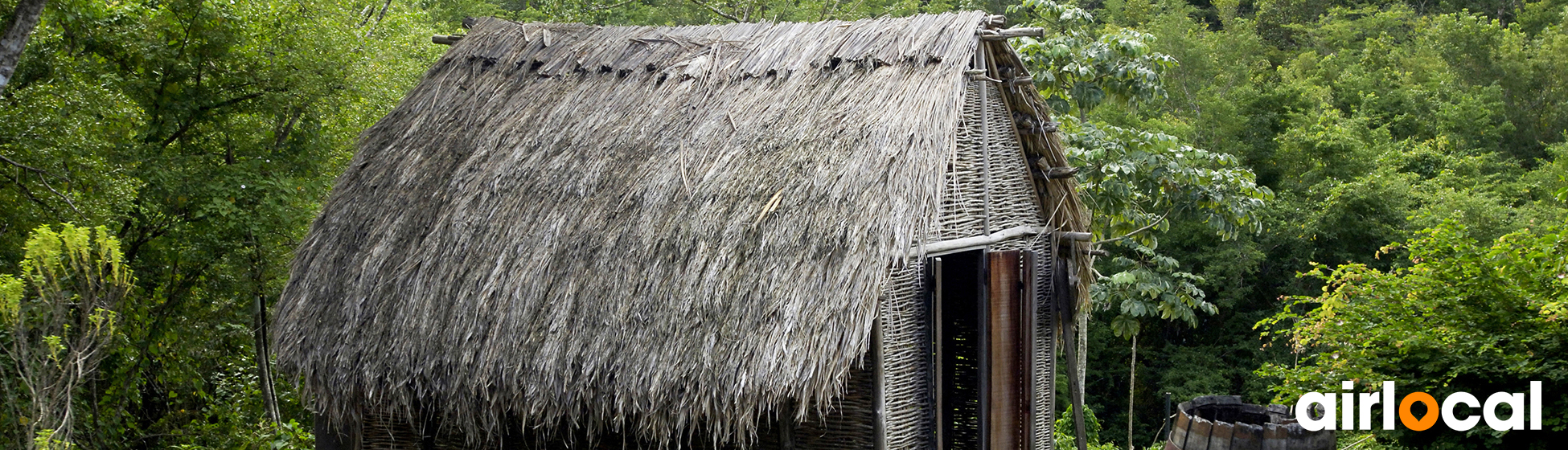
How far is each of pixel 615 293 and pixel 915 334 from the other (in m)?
1.84

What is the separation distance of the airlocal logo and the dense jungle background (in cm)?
10

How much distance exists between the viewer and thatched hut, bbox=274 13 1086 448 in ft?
19.5

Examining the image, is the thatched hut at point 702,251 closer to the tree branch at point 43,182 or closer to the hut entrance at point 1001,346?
the hut entrance at point 1001,346

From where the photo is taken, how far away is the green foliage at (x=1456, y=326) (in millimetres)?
6332

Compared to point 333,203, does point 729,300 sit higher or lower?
lower

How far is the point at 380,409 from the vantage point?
7.41 meters

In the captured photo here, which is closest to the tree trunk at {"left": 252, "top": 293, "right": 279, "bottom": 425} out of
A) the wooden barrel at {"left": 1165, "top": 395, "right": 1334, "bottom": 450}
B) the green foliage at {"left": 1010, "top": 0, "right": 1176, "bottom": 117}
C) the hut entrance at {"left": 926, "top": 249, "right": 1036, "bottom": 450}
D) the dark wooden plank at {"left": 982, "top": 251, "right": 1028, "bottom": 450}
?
the hut entrance at {"left": 926, "top": 249, "right": 1036, "bottom": 450}

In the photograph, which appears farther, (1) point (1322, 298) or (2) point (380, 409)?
(1) point (1322, 298)

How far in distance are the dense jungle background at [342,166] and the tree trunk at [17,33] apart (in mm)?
21

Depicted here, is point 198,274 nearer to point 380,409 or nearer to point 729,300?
point 380,409

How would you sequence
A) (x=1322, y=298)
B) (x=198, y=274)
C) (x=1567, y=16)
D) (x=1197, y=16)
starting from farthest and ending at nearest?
(x=1197, y=16), (x=1567, y=16), (x=198, y=274), (x=1322, y=298)

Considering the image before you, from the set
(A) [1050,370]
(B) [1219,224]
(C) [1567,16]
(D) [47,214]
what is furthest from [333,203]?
(C) [1567,16]

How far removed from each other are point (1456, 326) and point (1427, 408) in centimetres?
52

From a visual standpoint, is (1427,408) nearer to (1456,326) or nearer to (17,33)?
(1456,326)
